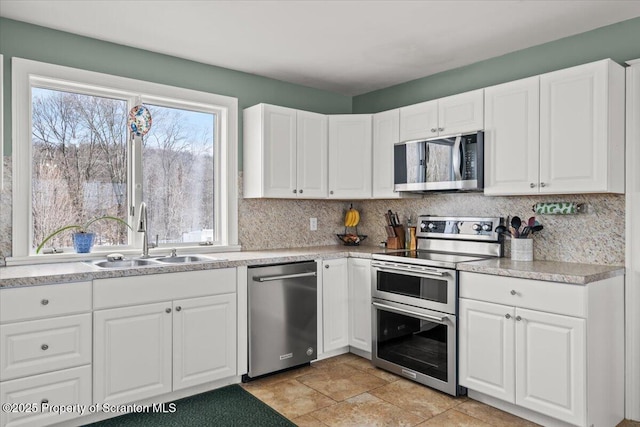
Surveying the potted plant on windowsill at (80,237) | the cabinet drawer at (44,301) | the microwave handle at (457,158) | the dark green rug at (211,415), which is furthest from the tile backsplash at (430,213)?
the dark green rug at (211,415)

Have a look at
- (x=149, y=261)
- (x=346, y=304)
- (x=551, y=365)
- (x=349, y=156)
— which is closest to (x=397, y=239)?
(x=346, y=304)

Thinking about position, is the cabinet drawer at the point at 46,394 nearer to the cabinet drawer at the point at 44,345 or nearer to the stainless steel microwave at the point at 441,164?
the cabinet drawer at the point at 44,345

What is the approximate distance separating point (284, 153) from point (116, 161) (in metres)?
1.30

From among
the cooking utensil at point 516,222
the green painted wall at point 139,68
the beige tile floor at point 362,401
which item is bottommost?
the beige tile floor at point 362,401

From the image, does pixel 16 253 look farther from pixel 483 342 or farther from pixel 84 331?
pixel 483 342

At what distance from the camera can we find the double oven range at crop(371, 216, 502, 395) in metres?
2.95

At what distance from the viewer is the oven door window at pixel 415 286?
2.98 metres

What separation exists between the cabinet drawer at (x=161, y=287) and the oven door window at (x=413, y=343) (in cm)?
121

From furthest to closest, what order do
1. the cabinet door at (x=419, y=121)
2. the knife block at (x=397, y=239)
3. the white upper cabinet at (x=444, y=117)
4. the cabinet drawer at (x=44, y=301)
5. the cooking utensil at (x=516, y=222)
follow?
the knife block at (x=397, y=239) → the cabinet door at (x=419, y=121) → the white upper cabinet at (x=444, y=117) → the cooking utensil at (x=516, y=222) → the cabinet drawer at (x=44, y=301)

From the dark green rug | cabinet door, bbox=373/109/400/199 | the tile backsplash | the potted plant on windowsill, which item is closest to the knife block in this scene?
the tile backsplash

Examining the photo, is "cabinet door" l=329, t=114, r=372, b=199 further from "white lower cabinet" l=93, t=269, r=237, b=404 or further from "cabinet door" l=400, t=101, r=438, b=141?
"white lower cabinet" l=93, t=269, r=237, b=404

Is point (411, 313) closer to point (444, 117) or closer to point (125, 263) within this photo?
point (444, 117)

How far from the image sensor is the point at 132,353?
104 inches

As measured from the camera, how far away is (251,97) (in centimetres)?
389
